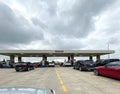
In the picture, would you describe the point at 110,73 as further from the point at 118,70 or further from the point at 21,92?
the point at 21,92

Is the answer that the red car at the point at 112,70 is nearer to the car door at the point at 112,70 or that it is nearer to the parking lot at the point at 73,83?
the car door at the point at 112,70

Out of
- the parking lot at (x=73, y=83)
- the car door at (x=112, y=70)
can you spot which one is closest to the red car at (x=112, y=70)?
the car door at (x=112, y=70)

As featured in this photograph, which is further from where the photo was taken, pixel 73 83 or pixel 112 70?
pixel 112 70

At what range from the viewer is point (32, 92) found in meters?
3.71

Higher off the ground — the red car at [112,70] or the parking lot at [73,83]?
the red car at [112,70]

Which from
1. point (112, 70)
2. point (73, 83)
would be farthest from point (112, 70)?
point (73, 83)

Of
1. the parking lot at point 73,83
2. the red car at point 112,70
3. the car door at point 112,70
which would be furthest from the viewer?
the car door at point 112,70

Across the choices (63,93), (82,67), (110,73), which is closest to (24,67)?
(82,67)

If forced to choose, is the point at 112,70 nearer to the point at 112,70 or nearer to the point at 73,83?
the point at 112,70

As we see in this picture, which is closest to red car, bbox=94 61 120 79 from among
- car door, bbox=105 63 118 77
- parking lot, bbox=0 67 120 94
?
car door, bbox=105 63 118 77

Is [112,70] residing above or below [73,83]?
above

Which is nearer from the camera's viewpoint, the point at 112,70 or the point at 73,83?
the point at 73,83

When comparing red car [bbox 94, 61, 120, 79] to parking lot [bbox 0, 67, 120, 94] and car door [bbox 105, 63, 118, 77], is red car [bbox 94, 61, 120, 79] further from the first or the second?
parking lot [bbox 0, 67, 120, 94]

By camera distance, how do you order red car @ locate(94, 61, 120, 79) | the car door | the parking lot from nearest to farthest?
1. the parking lot
2. red car @ locate(94, 61, 120, 79)
3. the car door
